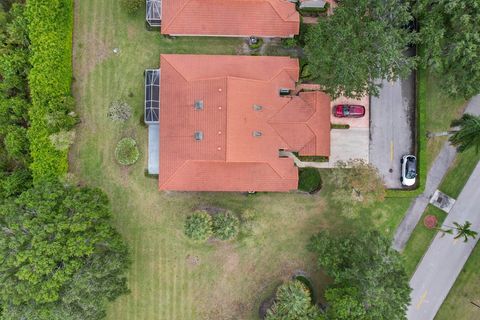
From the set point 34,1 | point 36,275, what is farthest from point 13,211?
point 34,1

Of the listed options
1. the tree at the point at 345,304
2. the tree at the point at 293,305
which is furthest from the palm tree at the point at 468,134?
the tree at the point at 293,305

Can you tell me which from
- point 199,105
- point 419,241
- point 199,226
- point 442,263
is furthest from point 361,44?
point 442,263

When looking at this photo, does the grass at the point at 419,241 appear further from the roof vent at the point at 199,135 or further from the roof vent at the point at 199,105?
the roof vent at the point at 199,105

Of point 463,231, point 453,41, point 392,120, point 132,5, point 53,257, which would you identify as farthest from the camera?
point 392,120

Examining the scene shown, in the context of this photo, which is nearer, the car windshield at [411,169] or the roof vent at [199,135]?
the roof vent at [199,135]

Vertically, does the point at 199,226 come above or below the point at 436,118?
below

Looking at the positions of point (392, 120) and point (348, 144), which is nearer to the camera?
point (348, 144)

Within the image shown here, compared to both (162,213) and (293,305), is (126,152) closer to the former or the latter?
(162,213)
